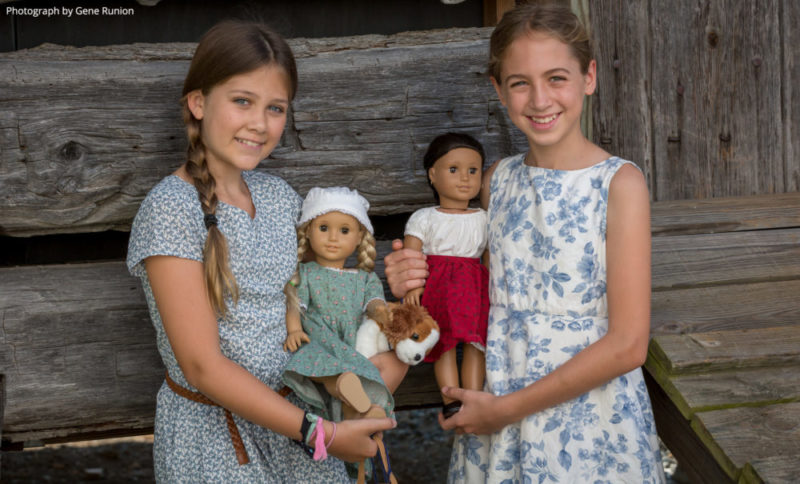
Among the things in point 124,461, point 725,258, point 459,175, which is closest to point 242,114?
point 459,175

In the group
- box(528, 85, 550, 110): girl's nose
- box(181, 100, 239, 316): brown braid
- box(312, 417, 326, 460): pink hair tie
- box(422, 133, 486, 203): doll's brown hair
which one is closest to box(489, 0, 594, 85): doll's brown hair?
box(528, 85, 550, 110): girl's nose

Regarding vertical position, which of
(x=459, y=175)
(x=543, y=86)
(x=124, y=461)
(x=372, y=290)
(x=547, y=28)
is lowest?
(x=124, y=461)

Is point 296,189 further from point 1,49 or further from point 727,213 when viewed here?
point 727,213

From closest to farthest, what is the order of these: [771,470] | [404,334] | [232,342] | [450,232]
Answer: [771,470] < [232,342] < [404,334] < [450,232]

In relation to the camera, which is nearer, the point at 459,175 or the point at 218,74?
the point at 218,74

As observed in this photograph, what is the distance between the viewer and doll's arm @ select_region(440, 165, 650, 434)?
224 centimetres

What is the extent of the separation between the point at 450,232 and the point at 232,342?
2.57 feet

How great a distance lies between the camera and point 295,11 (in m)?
3.05

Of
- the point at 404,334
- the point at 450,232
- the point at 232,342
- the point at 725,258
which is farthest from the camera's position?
the point at 725,258

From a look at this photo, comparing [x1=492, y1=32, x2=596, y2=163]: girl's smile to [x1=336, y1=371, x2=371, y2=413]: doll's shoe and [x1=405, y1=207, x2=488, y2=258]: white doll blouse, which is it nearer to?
[x1=405, y1=207, x2=488, y2=258]: white doll blouse

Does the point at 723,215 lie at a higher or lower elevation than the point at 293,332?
higher

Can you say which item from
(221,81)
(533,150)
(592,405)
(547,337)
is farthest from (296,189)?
(592,405)

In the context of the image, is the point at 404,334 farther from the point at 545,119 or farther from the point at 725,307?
the point at 725,307

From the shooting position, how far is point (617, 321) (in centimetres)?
225
